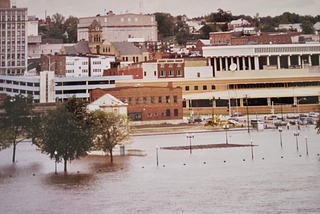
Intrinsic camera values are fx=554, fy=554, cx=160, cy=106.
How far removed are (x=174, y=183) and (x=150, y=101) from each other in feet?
157

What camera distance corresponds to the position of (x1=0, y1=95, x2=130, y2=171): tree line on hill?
46.9 meters

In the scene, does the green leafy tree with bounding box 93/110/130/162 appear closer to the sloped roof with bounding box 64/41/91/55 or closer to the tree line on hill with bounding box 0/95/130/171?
the tree line on hill with bounding box 0/95/130/171

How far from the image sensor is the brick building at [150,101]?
86.9 meters

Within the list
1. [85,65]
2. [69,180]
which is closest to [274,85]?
[85,65]

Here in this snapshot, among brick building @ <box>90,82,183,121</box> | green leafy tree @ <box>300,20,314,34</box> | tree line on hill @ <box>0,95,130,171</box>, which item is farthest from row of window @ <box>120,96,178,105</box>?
green leafy tree @ <box>300,20,314,34</box>

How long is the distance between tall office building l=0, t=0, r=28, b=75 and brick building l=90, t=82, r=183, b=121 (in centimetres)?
3849

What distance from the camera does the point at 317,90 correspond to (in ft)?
332

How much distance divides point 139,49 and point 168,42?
127 ft

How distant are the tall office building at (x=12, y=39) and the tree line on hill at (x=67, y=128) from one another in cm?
5923

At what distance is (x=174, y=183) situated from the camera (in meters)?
40.8

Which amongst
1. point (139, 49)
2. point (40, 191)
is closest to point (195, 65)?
point (139, 49)

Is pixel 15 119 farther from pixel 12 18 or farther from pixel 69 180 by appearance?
pixel 12 18

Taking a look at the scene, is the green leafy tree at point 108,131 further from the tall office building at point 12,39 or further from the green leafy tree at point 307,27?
the green leafy tree at point 307,27

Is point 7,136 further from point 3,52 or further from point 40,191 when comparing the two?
point 3,52
